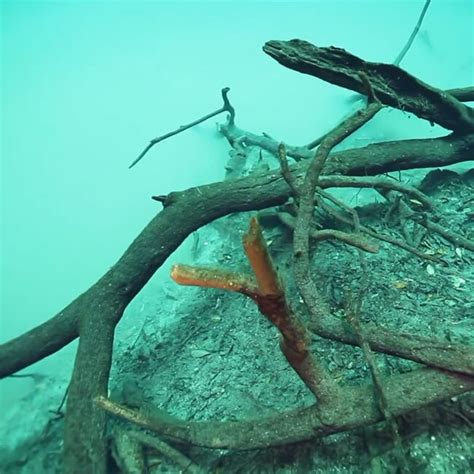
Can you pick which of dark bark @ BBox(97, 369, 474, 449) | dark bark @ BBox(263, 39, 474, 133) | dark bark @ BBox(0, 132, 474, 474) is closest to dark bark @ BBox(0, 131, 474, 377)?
dark bark @ BBox(0, 132, 474, 474)

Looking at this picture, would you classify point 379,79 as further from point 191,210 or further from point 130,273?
point 130,273

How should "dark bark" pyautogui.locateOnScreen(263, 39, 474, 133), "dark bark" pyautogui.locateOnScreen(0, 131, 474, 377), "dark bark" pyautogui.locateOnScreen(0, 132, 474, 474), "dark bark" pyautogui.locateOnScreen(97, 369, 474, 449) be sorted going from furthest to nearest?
1. "dark bark" pyautogui.locateOnScreen(0, 131, 474, 377)
2. "dark bark" pyautogui.locateOnScreen(263, 39, 474, 133)
3. "dark bark" pyautogui.locateOnScreen(0, 132, 474, 474)
4. "dark bark" pyautogui.locateOnScreen(97, 369, 474, 449)

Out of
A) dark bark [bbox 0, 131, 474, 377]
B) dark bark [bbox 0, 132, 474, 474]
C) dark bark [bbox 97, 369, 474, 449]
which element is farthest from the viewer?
dark bark [bbox 0, 131, 474, 377]

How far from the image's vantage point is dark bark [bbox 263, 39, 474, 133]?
1.61 m

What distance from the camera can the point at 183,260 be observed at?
2654 millimetres

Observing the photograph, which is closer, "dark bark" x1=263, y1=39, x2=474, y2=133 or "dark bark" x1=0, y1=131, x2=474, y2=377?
"dark bark" x1=263, y1=39, x2=474, y2=133

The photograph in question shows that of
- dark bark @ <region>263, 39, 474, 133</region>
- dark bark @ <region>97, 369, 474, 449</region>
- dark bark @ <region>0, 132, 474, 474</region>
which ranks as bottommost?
dark bark @ <region>97, 369, 474, 449</region>

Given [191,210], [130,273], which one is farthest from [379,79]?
[130,273]

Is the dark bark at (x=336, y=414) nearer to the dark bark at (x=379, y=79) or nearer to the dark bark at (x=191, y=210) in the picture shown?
the dark bark at (x=191, y=210)

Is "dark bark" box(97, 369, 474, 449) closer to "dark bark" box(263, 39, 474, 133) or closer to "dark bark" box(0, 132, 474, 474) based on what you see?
"dark bark" box(0, 132, 474, 474)

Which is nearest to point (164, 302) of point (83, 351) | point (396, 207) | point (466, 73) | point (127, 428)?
point (83, 351)

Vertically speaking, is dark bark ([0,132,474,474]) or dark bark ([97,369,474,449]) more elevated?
dark bark ([0,132,474,474])

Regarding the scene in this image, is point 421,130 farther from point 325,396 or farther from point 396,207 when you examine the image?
point 325,396

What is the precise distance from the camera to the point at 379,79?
176 cm
